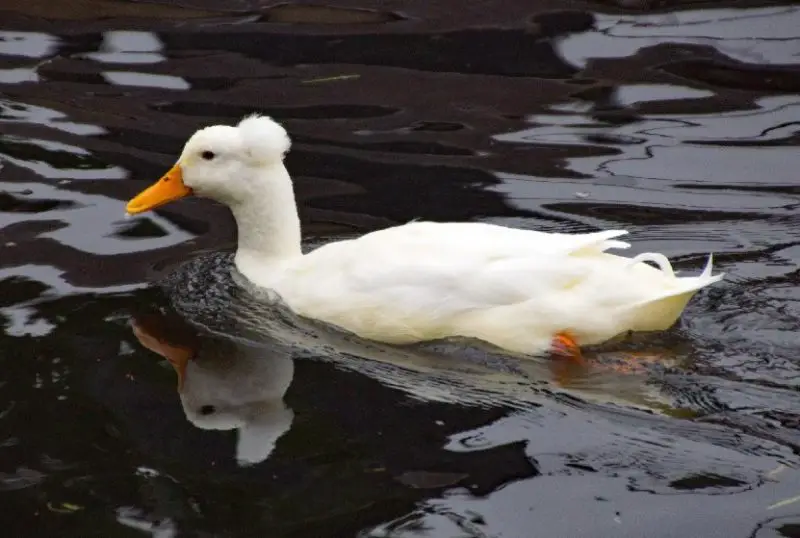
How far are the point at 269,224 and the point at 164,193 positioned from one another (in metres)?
0.58

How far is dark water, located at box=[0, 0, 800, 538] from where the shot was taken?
5.11 meters

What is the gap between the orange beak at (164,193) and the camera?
704cm

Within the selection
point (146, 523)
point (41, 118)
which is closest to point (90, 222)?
point (41, 118)

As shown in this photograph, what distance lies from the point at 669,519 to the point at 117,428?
2228mm

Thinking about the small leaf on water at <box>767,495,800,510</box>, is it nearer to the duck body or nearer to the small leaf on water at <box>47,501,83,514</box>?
the duck body

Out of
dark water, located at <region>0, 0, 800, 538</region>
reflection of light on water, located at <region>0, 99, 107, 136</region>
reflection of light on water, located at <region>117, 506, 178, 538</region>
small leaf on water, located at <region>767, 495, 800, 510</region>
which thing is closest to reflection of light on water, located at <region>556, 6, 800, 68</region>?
dark water, located at <region>0, 0, 800, 538</region>

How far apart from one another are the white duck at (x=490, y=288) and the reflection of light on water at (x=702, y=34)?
4268mm

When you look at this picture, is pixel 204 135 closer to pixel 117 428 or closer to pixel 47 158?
pixel 117 428

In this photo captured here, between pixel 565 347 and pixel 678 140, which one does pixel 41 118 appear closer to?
pixel 678 140

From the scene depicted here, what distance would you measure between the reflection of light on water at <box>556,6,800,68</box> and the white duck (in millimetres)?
4268

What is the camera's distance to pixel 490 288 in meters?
6.10

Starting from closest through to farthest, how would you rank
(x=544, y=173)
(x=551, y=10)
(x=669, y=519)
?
(x=669, y=519) < (x=544, y=173) < (x=551, y=10)

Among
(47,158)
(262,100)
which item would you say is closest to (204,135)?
(47,158)

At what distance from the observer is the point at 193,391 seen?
19.8ft
